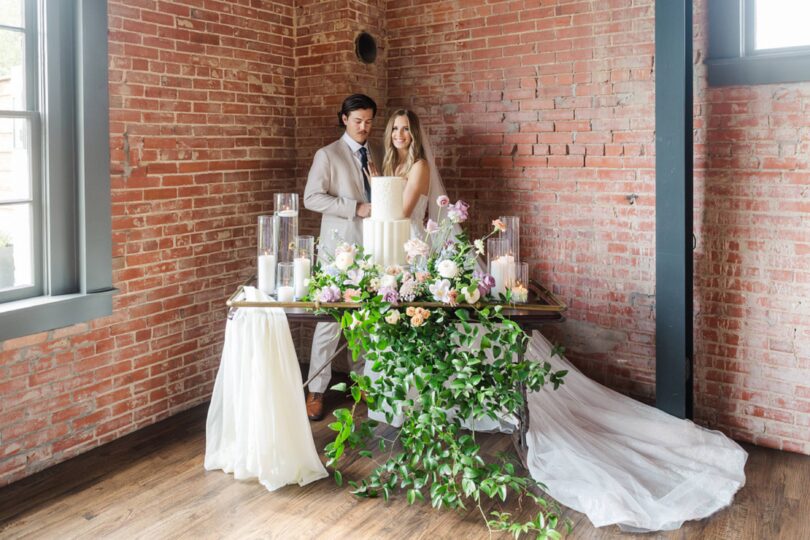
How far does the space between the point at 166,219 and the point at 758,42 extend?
11.5 feet

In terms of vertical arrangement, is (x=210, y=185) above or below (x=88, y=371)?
above

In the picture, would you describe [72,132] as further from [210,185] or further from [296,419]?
[296,419]

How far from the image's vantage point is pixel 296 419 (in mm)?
3477

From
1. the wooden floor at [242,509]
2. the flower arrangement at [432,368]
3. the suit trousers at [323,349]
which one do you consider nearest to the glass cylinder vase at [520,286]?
the flower arrangement at [432,368]

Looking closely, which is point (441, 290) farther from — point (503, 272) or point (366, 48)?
point (366, 48)

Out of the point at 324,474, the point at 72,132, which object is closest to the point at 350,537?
the point at 324,474

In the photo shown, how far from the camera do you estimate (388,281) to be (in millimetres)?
3348

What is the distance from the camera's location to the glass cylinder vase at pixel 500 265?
3490 mm

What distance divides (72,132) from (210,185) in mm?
987

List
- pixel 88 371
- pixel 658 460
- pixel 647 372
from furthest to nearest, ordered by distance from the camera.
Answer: pixel 647 372 → pixel 88 371 → pixel 658 460

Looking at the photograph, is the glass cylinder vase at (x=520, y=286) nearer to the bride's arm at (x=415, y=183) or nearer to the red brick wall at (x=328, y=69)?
the bride's arm at (x=415, y=183)

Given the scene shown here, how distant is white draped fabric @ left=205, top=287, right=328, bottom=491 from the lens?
11.2 ft

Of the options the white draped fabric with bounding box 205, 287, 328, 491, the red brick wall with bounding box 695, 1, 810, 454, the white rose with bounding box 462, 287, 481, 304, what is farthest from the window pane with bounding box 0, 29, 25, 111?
the red brick wall with bounding box 695, 1, 810, 454

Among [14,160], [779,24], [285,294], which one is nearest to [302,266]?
[285,294]
